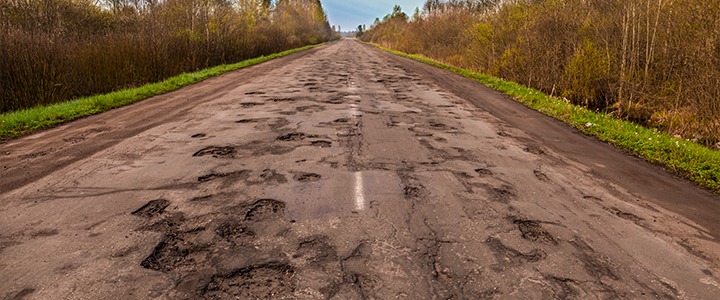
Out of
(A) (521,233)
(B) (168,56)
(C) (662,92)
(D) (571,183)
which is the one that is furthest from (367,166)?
(B) (168,56)

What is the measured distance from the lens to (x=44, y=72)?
855cm

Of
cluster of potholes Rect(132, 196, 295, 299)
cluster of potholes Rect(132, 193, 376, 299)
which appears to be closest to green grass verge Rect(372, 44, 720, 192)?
cluster of potholes Rect(132, 193, 376, 299)

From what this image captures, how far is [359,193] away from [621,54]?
960cm

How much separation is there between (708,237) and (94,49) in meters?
12.9

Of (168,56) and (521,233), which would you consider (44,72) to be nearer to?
(168,56)

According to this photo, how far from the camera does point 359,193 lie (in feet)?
12.3

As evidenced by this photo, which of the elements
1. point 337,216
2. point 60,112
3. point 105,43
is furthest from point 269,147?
point 105,43

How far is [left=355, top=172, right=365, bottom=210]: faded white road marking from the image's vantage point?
3.49 meters

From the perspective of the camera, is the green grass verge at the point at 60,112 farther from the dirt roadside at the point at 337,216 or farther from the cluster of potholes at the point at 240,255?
the cluster of potholes at the point at 240,255

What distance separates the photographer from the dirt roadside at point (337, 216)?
7.94ft

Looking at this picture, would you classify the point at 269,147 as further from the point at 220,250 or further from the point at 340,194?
the point at 220,250

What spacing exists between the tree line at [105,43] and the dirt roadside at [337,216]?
3.36 meters

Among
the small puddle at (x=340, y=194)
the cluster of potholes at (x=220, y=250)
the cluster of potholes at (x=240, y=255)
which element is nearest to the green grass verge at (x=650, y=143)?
the small puddle at (x=340, y=194)

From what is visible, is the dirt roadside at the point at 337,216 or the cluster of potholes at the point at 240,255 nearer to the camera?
the cluster of potholes at the point at 240,255
